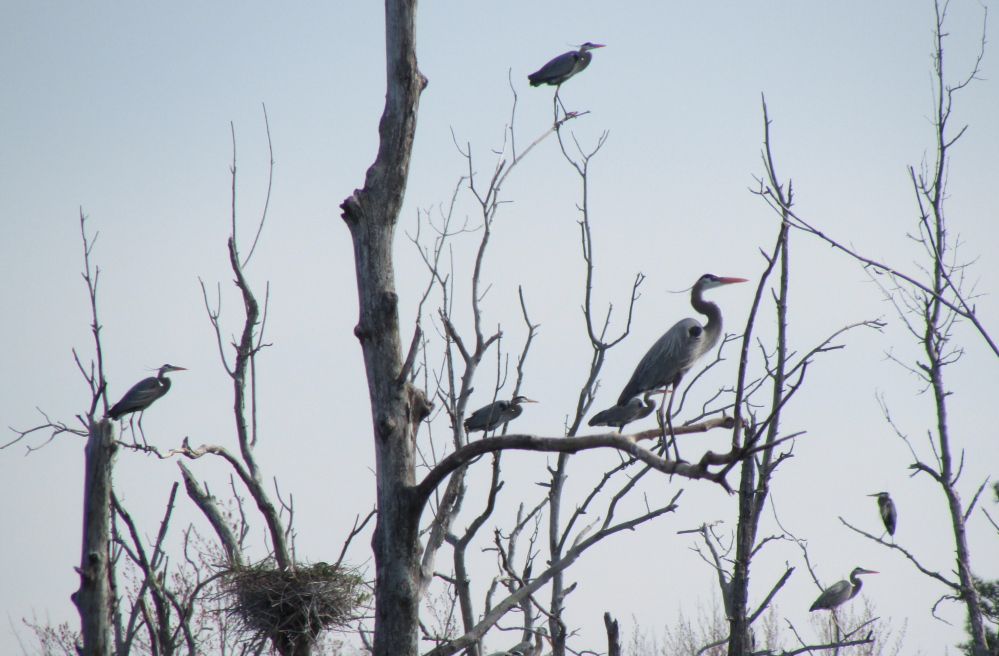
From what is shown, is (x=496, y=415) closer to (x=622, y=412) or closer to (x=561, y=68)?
(x=622, y=412)

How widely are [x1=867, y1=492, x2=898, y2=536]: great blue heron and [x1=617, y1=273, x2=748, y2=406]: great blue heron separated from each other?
529 centimetres

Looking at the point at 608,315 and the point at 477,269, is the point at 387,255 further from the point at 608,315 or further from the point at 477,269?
the point at 608,315

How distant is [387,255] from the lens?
361 cm

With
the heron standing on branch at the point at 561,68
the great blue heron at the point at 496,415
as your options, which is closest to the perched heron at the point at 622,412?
the great blue heron at the point at 496,415

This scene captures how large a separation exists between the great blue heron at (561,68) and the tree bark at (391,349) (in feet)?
20.0

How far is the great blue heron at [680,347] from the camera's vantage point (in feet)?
26.4

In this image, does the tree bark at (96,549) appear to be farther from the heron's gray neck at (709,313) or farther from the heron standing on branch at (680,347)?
the heron's gray neck at (709,313)

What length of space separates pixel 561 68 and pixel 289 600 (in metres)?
6.79

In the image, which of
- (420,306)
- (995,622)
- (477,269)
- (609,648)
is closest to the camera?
(609,648)

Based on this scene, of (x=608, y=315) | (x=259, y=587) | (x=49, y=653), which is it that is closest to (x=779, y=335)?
(x=608, y=315)

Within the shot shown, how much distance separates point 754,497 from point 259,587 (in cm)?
345

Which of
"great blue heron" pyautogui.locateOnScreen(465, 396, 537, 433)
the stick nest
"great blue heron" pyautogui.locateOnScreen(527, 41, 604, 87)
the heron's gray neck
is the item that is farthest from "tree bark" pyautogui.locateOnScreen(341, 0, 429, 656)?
"great blue heron" pyautogui.locateOnScreen(465, 396, 537, 433)

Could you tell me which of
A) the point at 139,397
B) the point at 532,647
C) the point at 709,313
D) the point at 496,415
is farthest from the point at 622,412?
the point at 139,397

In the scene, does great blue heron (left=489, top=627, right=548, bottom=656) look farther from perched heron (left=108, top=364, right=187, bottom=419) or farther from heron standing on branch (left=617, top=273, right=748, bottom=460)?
perched heron (left=108, top=364, right=187, bottom=419)
